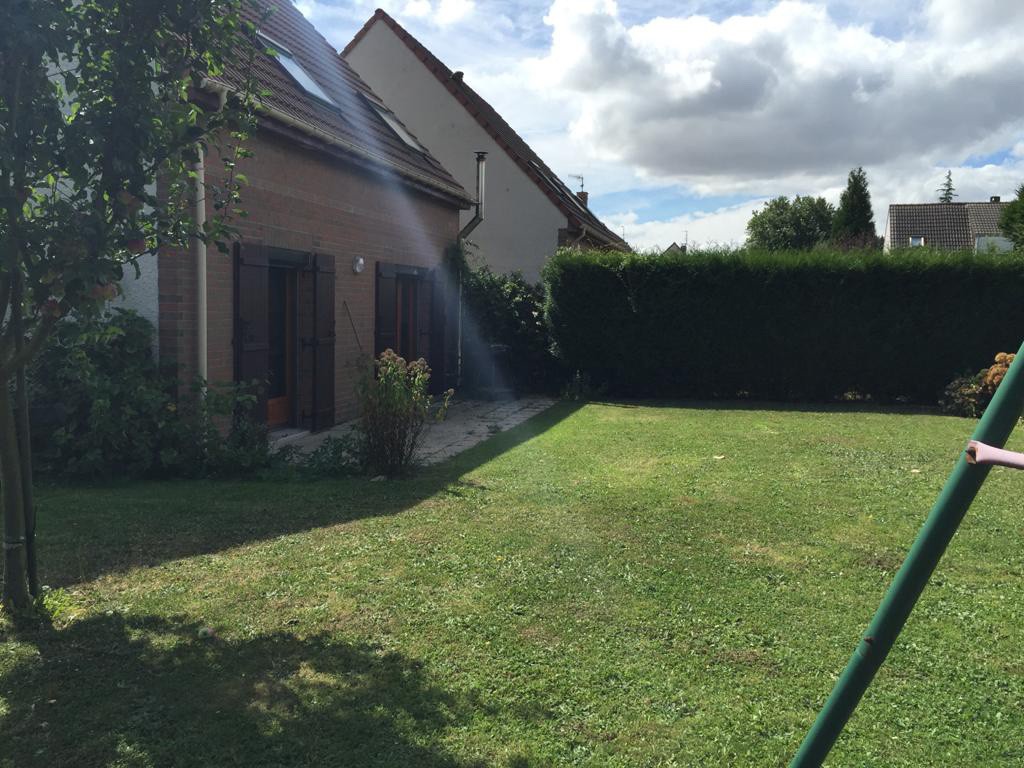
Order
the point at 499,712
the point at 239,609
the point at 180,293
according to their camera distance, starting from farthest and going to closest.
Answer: the point at 180,293
the point at 239,609
the point at 499,712

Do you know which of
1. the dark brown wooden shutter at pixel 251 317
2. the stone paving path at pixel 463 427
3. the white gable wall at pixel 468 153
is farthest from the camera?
the white gable wall at pixel 468 153

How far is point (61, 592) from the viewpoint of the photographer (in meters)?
3.93

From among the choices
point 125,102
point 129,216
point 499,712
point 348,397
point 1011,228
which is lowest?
point 499,712

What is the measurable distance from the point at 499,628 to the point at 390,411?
352cm

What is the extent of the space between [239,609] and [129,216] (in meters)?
1.88

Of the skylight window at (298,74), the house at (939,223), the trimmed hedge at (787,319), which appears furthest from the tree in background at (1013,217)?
the house at (939,223)

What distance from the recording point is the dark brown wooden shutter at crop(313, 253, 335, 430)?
31.1 ft

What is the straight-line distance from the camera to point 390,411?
6.91m

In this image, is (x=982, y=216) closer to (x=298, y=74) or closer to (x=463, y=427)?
(x=463, y=427)

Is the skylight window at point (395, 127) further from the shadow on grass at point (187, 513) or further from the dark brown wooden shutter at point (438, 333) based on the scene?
the shadow on grass at point (187, 513)

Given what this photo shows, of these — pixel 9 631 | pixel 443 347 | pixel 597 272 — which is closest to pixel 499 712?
pixel 9 631

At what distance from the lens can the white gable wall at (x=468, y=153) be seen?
19.4 meters

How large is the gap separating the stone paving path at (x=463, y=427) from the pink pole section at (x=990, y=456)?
6.18 m

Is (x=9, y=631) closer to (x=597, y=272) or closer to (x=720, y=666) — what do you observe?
(x=720, y=666)
